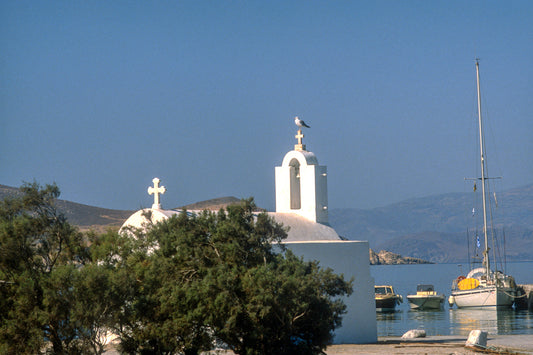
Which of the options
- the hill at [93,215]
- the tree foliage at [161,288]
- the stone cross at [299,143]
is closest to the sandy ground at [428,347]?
the tree foliage at [161,288]

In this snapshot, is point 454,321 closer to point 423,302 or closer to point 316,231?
point 423,302

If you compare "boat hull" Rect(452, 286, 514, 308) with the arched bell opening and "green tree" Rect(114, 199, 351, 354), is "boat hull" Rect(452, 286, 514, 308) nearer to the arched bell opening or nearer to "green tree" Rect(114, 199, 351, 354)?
the arched bell opening

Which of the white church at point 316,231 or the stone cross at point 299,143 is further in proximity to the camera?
the stone cross at point 299,143

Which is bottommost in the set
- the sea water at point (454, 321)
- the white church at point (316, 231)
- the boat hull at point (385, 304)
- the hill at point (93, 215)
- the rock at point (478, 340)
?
the sea water at point (454, 321)

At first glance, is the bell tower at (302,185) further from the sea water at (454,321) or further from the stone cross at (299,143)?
the sea water at (454,321)

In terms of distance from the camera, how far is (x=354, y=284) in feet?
Result: 87.1

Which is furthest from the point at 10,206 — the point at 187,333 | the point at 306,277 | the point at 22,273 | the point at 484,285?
the point at 484,285

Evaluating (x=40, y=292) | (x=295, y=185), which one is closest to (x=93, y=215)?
(x=295, y=185)

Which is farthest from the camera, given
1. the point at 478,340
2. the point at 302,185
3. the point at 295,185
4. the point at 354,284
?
the point at 295,185

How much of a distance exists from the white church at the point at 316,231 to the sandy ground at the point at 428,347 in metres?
0.81

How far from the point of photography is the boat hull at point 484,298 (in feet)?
205

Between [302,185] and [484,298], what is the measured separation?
37936 millimetres

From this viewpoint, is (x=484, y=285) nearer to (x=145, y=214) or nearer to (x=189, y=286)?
(x=145, y=214)

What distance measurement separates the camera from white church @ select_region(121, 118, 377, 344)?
25.9 meters
